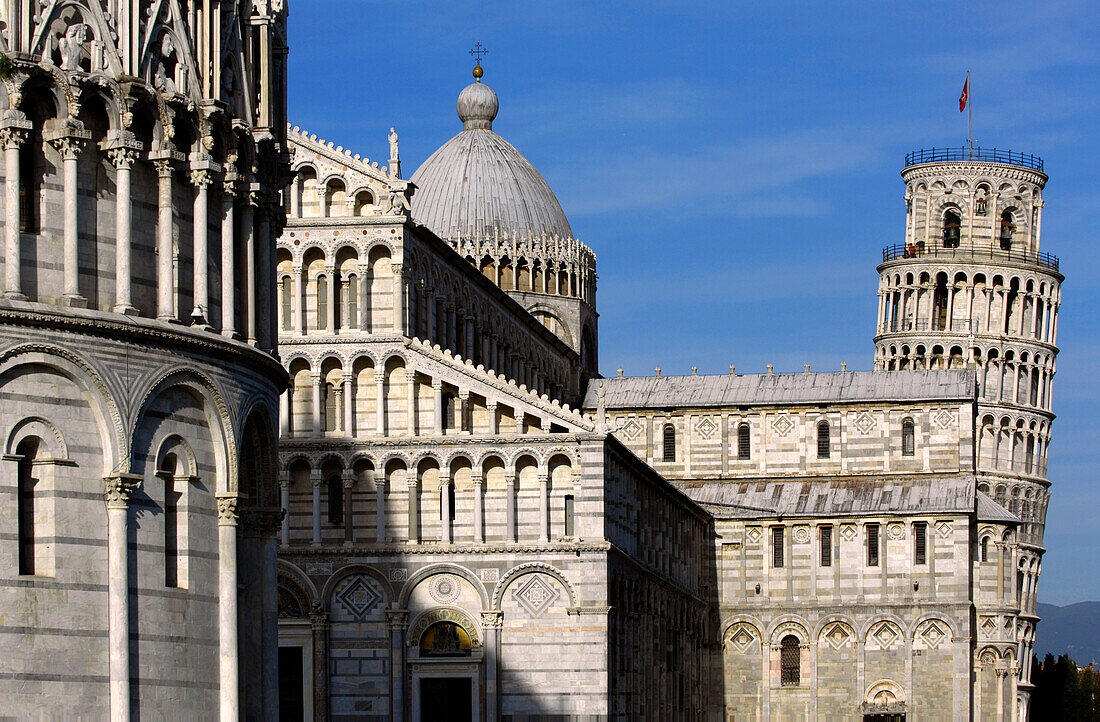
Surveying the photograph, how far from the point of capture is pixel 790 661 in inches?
3391

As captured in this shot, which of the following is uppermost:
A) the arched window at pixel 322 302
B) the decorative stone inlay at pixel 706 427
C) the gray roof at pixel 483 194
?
the gray roof at pixel 483 194

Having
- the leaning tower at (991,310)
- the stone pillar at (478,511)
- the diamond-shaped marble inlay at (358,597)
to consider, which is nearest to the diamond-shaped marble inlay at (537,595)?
the stone pillar at (478,511)

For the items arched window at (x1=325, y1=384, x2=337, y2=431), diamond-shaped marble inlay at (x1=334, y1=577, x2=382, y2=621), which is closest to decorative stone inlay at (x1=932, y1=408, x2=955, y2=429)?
arched window at (x1=325, y1=384, x2=337, y2=431)

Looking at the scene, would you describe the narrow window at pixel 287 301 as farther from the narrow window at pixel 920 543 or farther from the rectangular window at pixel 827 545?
the narrow window at pixel 920 543

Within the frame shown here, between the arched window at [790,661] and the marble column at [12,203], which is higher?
the marble column at [12,203]

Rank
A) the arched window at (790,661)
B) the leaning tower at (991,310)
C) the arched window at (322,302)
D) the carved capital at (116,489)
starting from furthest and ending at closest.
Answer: the leaning tower at (991,310) → the arched window at (790,661) → the arched window at (322,302) → the carved capital at (116,489)

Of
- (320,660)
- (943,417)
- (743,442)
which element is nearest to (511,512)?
(320,660)

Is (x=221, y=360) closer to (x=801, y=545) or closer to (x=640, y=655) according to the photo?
(x=640, y=655)

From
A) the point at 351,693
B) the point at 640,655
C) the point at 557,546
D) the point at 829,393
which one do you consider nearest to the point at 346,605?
the point at 351,693

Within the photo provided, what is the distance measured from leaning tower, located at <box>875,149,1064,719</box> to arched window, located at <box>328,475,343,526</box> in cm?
4982

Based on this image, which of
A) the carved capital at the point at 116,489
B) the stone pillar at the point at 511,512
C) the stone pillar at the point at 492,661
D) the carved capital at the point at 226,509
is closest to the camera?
the carved capital at the point at 116,489

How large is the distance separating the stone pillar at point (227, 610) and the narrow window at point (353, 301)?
28532 mm

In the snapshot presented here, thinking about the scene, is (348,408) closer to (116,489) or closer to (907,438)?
(116,489)

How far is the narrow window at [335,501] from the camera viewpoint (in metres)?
63.6
